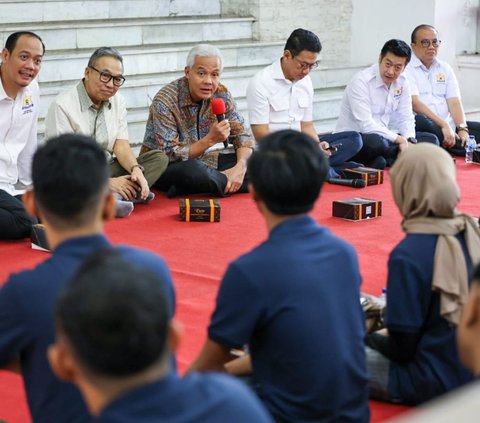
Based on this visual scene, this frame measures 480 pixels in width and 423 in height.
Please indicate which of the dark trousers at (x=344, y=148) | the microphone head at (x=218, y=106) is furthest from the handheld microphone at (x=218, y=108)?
the dark trousers at (x=344, y=148)

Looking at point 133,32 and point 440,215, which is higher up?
point 133,32

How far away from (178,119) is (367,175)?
1.29 meters

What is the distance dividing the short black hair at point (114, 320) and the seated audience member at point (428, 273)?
→ 1415mm

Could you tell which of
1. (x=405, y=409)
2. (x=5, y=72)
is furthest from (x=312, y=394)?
(x=5, y=72)

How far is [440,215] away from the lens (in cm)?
281

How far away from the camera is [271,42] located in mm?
8953

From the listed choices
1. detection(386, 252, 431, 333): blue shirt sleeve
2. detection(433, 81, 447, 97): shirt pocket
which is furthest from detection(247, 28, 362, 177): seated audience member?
detection(386, 252, 431, 333): blue shirt sleeve

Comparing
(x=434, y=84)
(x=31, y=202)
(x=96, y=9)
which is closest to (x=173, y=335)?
(x=31, y=202)

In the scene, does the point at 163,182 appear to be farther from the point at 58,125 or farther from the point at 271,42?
the point at 271,42

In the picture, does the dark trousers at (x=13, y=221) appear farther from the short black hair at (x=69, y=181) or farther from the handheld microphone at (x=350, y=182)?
the short black hair at (x=69, y=181)

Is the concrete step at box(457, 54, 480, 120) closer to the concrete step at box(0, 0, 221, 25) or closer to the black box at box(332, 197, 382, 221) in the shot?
the concrete step at box(0, 0, 221, 25)

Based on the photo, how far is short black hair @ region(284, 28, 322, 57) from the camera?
597 cm

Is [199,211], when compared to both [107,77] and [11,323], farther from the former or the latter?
[11,323]

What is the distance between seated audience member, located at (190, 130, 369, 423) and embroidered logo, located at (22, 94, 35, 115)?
2.90 metres
